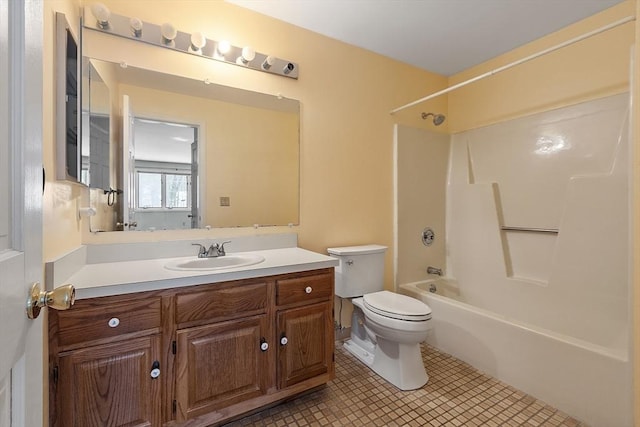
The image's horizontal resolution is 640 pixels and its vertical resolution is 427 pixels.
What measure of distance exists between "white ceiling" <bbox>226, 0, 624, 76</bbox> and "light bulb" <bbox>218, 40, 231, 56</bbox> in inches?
12.2

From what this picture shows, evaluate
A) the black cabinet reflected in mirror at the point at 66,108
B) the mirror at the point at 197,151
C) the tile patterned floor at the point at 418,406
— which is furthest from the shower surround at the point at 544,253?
the black cabinet reflected in mirror at the point at 66,108

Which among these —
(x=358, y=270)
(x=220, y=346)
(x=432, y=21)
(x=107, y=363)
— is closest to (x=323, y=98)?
(x=432, y=21)

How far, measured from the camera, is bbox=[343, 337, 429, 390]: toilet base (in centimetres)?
182

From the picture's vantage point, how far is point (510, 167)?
8.12 feet

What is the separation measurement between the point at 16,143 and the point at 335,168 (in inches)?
76.8

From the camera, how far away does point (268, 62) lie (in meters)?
1.99

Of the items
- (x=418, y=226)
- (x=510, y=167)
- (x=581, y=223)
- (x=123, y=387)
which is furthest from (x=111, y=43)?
(x=581, y=223)

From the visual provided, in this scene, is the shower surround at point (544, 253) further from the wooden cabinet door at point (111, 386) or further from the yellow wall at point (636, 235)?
the wooden cabinet door at point (111, 386)

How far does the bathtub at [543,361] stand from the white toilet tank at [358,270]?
0.51 m

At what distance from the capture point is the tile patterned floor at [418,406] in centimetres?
154

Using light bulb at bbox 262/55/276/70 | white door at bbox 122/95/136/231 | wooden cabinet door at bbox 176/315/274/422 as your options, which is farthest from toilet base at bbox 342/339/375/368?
light bulb at bbox 262/55/276/70

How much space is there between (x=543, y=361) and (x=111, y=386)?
2159mm

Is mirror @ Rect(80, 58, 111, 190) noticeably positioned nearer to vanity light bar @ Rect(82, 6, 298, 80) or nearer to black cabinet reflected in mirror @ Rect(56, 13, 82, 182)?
black cabinet reflected in mirror @ Rect(56, 13, 82, 182)

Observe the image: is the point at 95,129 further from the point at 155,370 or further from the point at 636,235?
the point at 636,235
